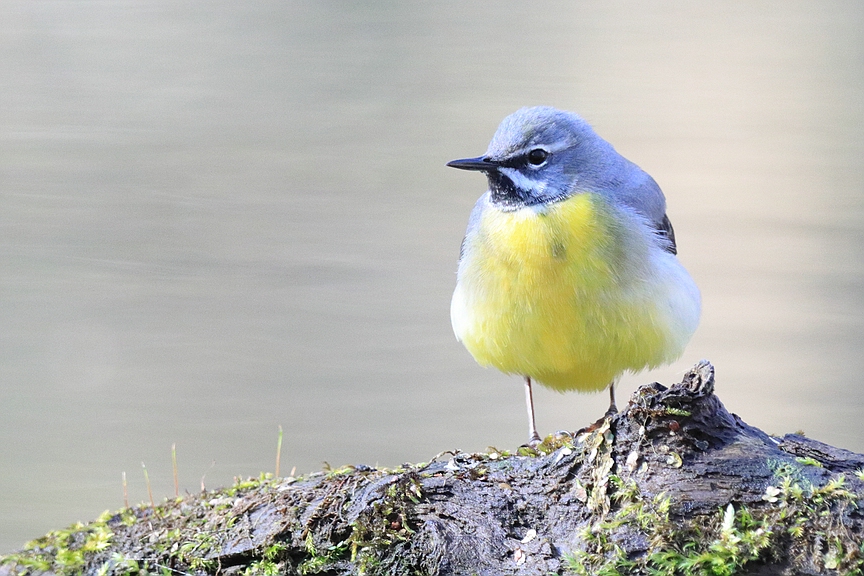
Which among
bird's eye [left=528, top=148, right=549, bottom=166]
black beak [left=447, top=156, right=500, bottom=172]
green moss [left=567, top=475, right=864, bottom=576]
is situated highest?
bird's eye [left=528, top=148, right=549, bottom=166]

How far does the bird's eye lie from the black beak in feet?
0.64

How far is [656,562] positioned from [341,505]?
3.92 feet

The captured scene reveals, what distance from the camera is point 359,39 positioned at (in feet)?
42.0

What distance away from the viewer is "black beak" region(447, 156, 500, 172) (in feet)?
16.8

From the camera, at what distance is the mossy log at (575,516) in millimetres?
3096

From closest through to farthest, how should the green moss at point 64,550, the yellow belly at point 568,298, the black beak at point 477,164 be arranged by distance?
the green moss at point 64,550, the yellow belly at point 568,298, the black beak at point 477,164

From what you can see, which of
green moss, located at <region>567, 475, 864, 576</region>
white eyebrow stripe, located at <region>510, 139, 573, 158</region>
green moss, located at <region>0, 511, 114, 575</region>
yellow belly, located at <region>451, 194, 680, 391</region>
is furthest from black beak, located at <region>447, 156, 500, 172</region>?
green moss, located at <region>0, 511, 114, 575</region>

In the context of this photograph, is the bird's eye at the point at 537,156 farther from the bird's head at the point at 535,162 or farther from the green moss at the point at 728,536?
the green moss at the point at 728,536

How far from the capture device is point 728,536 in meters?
3.07

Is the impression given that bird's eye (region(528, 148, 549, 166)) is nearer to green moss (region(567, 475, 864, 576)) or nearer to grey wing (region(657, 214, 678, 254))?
grey wing (region(657, 214, 678, 254))

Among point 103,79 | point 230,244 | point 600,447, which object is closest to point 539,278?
point 600,447

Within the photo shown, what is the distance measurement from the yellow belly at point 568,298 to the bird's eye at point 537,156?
27 cm

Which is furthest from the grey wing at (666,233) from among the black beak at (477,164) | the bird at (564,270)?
the black beak at (477,164)

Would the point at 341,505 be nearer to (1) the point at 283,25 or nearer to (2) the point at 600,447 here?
(2) the point at 600,447
